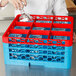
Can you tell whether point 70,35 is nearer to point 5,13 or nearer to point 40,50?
point 40,50

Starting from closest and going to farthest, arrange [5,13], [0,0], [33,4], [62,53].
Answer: [62,53] → [0,0] → [33,4] → [5,13]

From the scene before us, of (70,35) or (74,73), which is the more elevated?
(70,35)

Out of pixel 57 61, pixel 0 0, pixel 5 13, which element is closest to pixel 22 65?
pixel 57 61

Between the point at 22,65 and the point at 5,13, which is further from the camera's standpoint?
the point at 5,13

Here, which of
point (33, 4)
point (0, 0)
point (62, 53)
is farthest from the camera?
point (33, 4)

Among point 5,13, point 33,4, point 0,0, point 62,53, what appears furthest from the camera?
point 5,13

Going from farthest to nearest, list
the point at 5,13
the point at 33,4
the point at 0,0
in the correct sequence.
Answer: the point at 5,13 → the point at 33,4 → the point at 0,0

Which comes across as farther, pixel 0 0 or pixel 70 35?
pixel 0 0

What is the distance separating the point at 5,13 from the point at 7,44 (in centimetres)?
94

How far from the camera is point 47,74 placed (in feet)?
3.12

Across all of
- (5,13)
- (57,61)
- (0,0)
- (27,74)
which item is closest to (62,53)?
(57,61)

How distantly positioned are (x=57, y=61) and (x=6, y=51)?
0.27 metres

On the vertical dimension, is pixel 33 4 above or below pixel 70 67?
above

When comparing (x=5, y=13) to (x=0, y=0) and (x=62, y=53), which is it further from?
(x=62, y=53)
